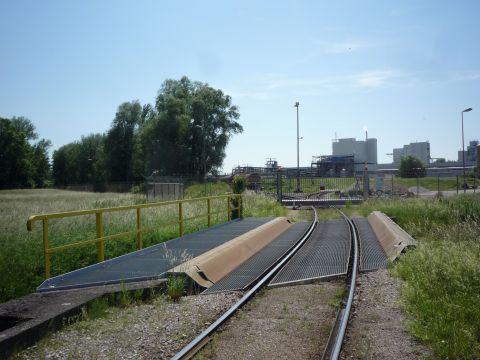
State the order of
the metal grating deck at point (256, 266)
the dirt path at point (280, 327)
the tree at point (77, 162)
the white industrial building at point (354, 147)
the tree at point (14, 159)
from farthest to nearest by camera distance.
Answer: the white industrial building at point (354, 147) → the tree at point (77, 162) → the tree at point (14, 159) → the metal grating deck at point (256, 266) → the dirt path at point (280, 327)

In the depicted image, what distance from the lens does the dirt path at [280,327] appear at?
230 inches

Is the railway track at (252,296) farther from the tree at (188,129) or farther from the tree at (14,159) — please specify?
the tree at (14,159)

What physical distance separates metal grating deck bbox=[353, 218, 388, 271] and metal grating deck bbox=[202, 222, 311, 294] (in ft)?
6.50

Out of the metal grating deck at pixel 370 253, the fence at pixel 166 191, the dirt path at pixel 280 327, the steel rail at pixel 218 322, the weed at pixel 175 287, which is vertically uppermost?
the fence at pixel 166 191

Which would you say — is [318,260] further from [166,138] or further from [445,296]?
[166,138]

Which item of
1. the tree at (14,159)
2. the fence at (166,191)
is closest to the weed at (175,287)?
the fence at (166,191)

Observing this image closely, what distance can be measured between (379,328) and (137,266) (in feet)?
17.0

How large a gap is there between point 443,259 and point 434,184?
62.6 meters

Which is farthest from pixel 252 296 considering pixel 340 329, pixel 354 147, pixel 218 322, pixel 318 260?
pixel 354 147

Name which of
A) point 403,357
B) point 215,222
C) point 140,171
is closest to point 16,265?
point 403,357

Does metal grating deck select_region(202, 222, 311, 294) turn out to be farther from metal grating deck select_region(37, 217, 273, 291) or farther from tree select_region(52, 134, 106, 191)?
tree select_region(52, 134, 106, 191)

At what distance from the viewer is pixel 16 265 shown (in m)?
9.40

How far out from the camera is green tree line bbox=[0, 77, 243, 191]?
72.4 meters

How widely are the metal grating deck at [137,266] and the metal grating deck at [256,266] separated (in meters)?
0.99
